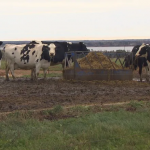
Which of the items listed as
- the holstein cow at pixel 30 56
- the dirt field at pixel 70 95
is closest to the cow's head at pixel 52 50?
the holstein cow at pixel 30 56

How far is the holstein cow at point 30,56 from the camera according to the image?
20438mm

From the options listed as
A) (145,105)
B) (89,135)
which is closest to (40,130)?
(89,135)

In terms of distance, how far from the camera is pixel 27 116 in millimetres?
9898

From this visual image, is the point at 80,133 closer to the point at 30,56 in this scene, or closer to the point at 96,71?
the point at 96,71

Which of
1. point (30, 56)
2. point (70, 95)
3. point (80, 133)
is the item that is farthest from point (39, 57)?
point (80, 133)

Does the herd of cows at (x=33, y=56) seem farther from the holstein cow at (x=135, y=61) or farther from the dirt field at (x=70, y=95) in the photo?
the holstein cow at (x=135, y=61)

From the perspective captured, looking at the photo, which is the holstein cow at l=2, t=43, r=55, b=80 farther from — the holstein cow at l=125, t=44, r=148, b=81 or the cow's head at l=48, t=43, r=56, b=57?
the holstein cow at l=125, t=44, r=148, b=81

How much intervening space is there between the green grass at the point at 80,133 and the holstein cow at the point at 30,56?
10655mm

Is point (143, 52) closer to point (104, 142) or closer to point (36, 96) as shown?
point (36, 96)

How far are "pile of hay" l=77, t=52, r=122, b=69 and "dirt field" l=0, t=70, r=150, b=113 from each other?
130cm

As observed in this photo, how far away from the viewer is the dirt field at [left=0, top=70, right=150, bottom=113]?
474 inches

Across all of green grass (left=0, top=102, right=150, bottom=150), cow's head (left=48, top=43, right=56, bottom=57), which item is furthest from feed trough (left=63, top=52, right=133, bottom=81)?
green grass (left=0, top=102, right=150, bottom=150)

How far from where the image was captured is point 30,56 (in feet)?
67.9

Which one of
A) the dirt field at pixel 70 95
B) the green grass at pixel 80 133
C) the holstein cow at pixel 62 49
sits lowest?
the dirt field at pixel 70 95
